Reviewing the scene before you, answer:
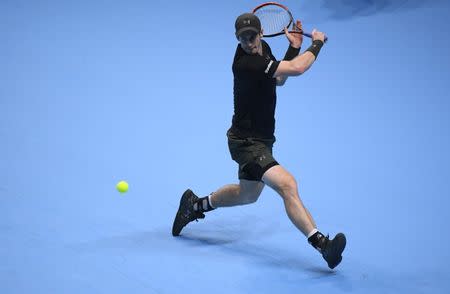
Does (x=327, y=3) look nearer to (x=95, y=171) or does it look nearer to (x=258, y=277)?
(x=95, y=171)

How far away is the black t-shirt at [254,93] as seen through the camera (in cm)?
433

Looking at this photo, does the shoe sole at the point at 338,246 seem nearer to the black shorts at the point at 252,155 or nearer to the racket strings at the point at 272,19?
the black shorts at the point at 252,155

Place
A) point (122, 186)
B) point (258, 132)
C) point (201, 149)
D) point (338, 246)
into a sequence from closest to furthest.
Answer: point (338, 246) < point (258, 132) < point (122, 186) < point (201, 149)

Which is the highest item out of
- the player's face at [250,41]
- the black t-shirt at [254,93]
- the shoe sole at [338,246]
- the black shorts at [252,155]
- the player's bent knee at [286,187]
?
the player's face at [250,41]

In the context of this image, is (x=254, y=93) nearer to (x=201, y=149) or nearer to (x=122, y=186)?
(x=122, y=186)

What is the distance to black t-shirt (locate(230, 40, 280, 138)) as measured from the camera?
4.33m

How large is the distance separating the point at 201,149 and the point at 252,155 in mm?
2119

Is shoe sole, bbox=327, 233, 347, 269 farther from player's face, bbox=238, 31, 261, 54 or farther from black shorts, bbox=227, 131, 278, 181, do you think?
player's face, bbox=238, 31, 261, 54

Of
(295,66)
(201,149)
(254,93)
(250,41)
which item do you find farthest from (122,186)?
(295,66)

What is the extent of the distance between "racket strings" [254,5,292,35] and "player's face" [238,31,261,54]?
46cm

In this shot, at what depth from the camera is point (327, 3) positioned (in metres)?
10.1

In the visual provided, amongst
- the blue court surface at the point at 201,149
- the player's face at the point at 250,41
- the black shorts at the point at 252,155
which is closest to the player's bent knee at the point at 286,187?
the black shorts at the point at 252,155

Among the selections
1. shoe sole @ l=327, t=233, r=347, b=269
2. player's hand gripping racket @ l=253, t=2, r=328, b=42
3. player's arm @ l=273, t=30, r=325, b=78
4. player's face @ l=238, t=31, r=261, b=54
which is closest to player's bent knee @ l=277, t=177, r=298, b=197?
shoe sole @ l=327, t=233, r=347, b=269

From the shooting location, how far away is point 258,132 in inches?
180
